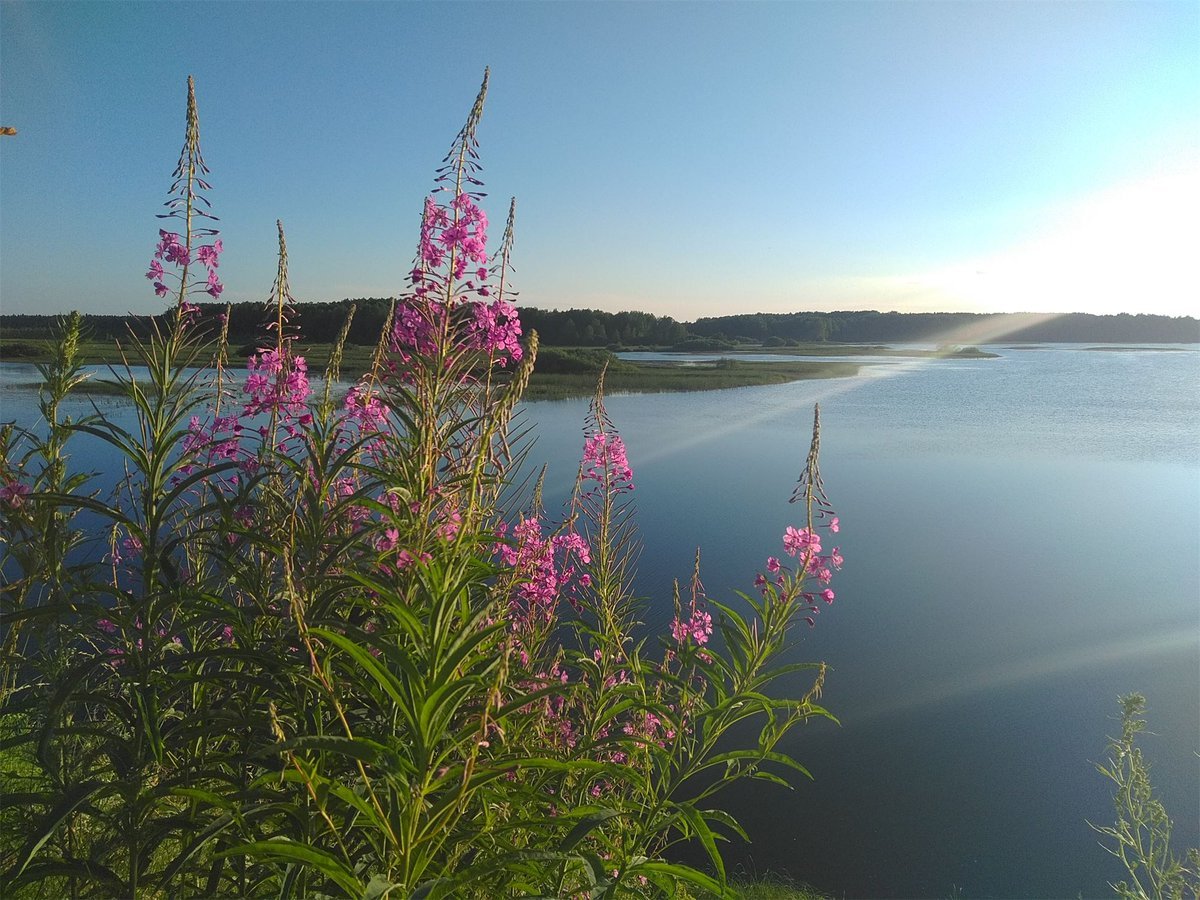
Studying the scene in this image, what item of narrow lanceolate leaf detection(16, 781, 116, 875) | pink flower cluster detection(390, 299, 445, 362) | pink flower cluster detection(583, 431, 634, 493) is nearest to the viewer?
narrow lanceolate leaf detection(16, 781, 116, 875)

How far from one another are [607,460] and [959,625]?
22.4ft

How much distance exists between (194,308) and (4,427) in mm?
859

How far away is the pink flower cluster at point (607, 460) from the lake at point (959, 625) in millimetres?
3613

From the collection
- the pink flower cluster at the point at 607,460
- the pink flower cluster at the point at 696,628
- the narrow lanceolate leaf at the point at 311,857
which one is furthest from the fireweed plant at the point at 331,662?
the pink flower cluster at the point at 607,460

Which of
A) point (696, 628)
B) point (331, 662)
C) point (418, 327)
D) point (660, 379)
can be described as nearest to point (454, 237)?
point (418, 327)

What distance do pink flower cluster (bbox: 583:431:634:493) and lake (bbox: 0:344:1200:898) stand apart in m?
3.61

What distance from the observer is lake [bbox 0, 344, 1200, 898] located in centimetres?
527

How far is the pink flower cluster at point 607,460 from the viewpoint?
10.2ft

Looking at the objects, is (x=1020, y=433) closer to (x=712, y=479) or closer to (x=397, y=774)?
(x=712, y=479)

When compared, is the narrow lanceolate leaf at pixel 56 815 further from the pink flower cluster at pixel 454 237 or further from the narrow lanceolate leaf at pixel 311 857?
the pink flower cluster at pixel 454 237

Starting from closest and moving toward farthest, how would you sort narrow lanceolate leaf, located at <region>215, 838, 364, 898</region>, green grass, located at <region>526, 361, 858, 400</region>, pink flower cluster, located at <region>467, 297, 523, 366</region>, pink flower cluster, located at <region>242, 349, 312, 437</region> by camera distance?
1. narrow lanceolate leaf, located at <region>215, 838, 364, 898</region>
2. pink flower cluster, located at <region>467, 297, 523, 366</region>
3. pink flower cluster, located at <region>242, 349, 312, 437</region>
4. green grass, located at <region>526, 361, 858, 400</region>

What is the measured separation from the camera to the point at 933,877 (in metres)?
4.92

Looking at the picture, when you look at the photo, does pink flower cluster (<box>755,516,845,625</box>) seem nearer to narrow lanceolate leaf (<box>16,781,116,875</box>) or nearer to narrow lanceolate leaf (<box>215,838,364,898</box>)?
narrow lanceolate leaf (<box>215,838,364,898</box>)

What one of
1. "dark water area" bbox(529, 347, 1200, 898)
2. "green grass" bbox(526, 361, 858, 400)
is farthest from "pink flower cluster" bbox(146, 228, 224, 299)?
"green grass" bbox(526, 361, 858, 400)
